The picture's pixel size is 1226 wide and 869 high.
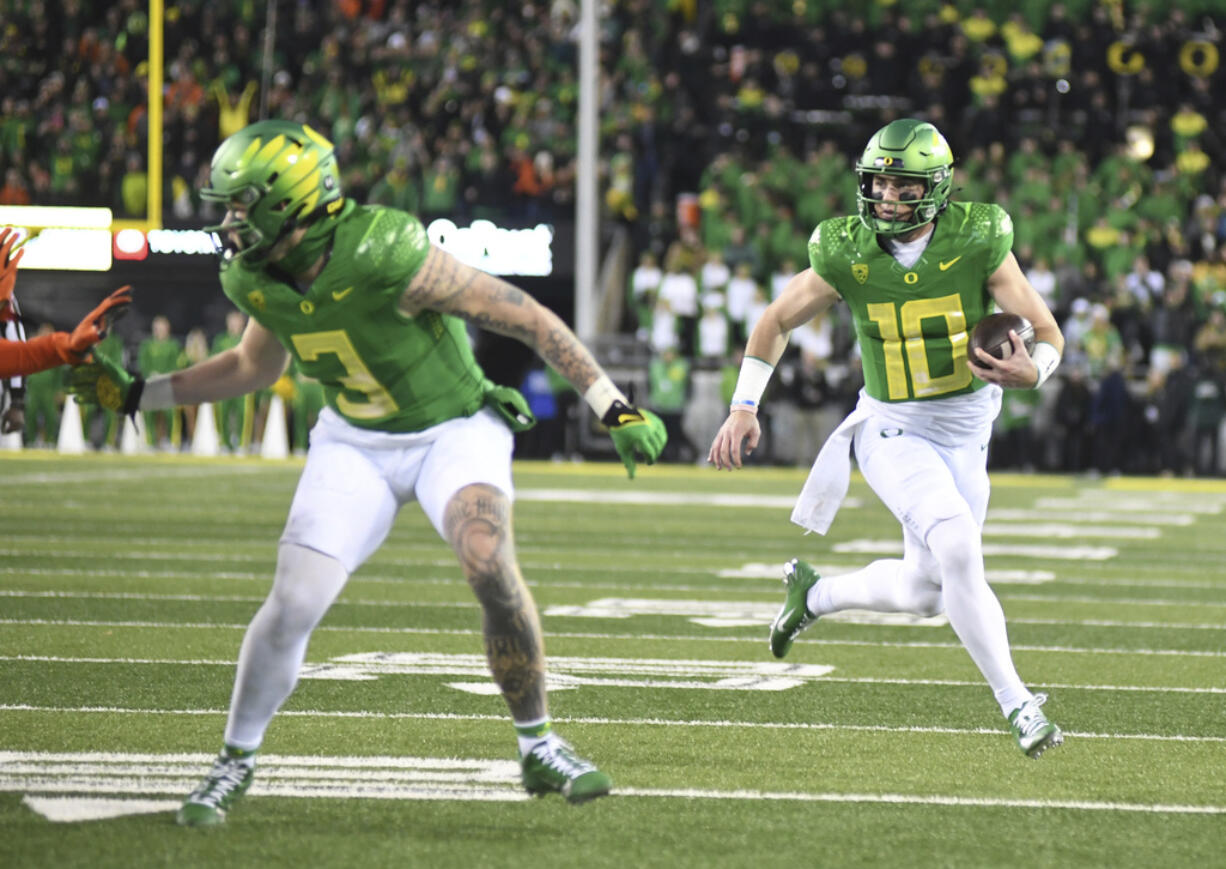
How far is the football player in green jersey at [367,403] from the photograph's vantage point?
14.2 feet

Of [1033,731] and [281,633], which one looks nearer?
[281,633]

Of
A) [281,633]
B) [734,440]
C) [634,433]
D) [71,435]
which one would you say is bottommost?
[71,435]

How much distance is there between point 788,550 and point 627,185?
34.6 ft

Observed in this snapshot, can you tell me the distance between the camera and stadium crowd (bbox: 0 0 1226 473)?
62.7ft

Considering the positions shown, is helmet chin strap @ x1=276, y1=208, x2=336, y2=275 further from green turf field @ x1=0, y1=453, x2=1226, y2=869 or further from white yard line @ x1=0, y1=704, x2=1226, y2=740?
white yard line @ x1=0, y1=704, x2=1226, y2=740

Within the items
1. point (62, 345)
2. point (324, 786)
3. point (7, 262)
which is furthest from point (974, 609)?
point (7, 262)

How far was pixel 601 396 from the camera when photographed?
14.5 ft

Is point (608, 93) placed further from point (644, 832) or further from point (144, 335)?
point (644, 832)

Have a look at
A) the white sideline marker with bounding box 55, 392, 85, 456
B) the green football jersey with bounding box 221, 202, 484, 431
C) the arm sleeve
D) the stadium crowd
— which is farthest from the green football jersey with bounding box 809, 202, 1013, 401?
the white sideline marker with bounding box 55, 392, 85, 456

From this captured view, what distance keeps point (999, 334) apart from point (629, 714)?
1647 mm

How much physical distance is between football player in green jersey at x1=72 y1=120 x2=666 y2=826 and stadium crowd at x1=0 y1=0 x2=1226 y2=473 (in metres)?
14.5

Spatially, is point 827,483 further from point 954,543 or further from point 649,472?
point 649,472

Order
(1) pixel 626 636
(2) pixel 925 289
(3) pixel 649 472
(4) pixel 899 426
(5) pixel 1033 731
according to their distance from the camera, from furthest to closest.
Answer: (3) pixel 649 472 < (1) pixel 626 636 < (4) pixel 899 426 < (2) pixel 925 289 < (5) pixel 1033 731

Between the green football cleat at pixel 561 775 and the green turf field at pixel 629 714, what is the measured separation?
65 millimetres
